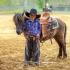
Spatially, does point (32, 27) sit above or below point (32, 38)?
above

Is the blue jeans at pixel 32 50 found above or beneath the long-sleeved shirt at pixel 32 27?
beneath

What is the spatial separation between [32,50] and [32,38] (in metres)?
0.33

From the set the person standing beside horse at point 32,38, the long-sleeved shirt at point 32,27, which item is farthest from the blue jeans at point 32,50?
the long-sleeved shirt at point 32,27

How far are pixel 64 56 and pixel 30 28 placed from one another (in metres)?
1.79

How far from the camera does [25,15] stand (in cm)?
816

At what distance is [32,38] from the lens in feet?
27.1

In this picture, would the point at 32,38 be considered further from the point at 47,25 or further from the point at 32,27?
the point at 47,25

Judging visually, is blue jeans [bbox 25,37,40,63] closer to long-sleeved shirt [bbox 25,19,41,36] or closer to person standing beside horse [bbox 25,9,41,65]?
person standing beside horse [bbox 25,9,41,65]

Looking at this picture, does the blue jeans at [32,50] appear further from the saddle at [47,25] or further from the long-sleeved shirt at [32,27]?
the saddle at [47,25]

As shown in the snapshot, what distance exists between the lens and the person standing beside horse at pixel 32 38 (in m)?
8.12

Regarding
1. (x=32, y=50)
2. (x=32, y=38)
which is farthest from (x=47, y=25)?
(x=32, y=50)

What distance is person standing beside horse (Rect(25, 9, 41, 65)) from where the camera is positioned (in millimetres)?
8117

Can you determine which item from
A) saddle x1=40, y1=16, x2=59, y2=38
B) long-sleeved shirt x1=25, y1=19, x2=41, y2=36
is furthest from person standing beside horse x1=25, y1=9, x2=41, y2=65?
saddle x1=40, y1=16, x2=59, y2=38

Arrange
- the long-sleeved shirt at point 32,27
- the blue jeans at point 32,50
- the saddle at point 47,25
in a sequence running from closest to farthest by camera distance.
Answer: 1. the long-sleeved shirt at point 32,27
2. the blue jeans at point 32,50
3. the saddle at point 47,25
